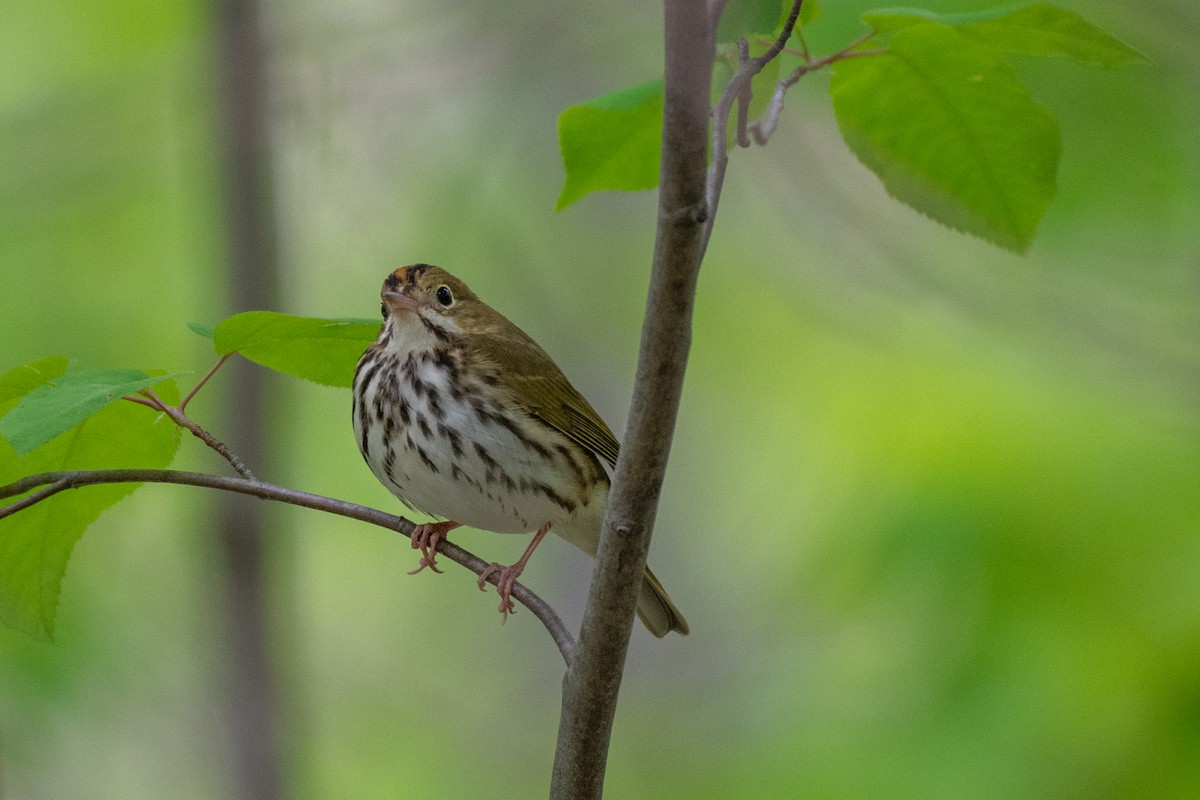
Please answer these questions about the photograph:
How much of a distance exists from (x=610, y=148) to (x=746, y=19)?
1.59 feet

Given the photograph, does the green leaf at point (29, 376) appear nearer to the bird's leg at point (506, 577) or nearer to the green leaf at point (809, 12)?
the bird's leg at point (506, 577)

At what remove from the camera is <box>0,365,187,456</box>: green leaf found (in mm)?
1536

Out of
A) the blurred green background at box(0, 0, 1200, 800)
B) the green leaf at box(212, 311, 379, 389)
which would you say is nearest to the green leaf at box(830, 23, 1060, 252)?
the blurred green background at box(0, 0, 1200, 800)

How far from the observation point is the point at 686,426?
23.1 feet

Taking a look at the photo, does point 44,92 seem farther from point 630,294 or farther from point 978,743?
point 978,743

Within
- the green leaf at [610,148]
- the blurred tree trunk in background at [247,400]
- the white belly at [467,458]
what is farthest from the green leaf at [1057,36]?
the blurred tree trunk in background at [247,400]

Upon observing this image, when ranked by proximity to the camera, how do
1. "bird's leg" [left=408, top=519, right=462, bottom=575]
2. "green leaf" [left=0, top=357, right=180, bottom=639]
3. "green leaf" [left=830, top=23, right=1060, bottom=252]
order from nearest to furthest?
"green leaf" [left=830, top=23, right=1060, bottom=252]
"green leaf" [left=0, top=357, right=180, bottom=639]
"bird's leg" [left=408, top=519, right=462, bottom=575]

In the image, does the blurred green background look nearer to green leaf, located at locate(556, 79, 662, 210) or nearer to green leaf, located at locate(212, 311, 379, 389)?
green leaf, located at locate(556, 79, 662, 210)

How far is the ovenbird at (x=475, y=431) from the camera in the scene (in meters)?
2.96

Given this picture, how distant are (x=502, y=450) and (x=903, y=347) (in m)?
2.56

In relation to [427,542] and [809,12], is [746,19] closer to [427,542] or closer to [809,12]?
[809,12]

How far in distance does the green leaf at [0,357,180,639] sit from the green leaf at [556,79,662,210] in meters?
0.76

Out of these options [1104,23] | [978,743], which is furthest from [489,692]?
[1104,23]

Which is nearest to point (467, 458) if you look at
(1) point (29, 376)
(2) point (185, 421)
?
(2) point (185, 421)
